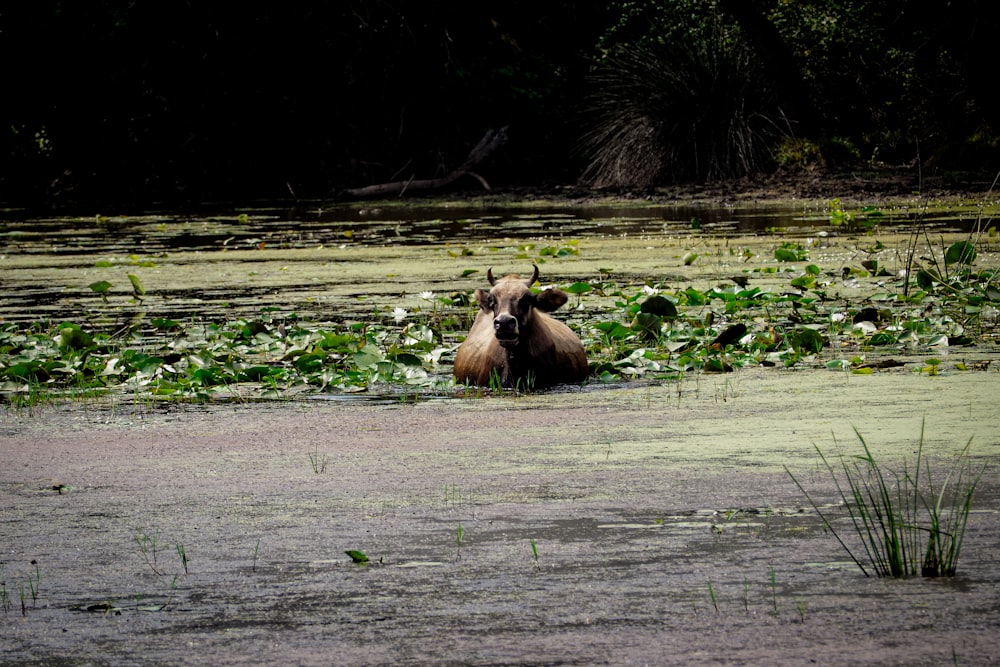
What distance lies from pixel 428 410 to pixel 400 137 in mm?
19315

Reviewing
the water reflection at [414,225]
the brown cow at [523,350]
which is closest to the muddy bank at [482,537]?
the brown cow at [523,350]

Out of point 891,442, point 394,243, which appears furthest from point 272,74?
point 891,442

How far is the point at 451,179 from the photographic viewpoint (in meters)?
24.5

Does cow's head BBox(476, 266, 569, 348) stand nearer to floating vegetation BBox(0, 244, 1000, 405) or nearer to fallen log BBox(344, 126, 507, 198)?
floating vegetation BBox(0, 244, 1000, 405)

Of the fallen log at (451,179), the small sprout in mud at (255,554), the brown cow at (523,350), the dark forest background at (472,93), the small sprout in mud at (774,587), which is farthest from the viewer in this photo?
the fallen log at (451,179)

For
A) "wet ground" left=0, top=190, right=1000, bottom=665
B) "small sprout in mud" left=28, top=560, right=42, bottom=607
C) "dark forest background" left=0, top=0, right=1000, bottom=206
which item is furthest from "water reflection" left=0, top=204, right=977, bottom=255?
"small sprout in mud" left=28, top=560, right=42, bottom=607

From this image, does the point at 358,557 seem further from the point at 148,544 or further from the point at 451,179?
the point at 451,179

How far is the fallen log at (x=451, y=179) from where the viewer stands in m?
24.2

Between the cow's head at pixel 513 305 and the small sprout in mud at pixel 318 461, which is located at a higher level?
the cow's head at pixel 513 305

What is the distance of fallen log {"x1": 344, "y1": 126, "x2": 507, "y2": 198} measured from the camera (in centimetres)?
2416

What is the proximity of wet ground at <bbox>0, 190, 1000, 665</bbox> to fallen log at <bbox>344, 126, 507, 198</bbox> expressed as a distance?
1722 centimetres

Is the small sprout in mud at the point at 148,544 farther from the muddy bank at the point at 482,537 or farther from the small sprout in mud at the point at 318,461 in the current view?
the small sprout in mud at the point at 318,461

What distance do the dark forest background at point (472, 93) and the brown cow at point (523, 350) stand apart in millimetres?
13125

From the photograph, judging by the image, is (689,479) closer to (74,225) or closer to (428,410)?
(428,410)
